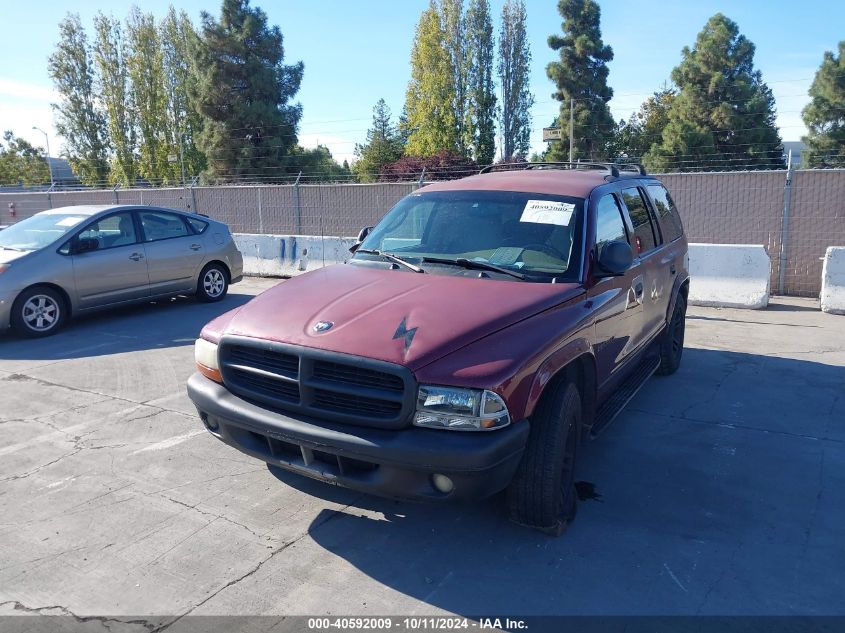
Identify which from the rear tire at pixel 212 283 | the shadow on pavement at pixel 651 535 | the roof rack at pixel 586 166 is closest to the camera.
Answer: the shadow on pavement at pixel 651 535

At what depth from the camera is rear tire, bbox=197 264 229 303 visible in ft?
34.1

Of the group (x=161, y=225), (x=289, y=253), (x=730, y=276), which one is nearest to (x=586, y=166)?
(x=730, y=276)

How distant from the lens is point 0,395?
6098 millimetres

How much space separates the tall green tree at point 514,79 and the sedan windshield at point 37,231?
40736mm

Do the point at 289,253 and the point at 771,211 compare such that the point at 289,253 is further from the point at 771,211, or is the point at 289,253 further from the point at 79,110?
the point at 79,110

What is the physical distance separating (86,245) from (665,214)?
7097mm

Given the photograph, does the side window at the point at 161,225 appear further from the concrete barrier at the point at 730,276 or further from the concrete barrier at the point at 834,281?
the concrete barrier at the point at 834,281

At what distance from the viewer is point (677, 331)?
670cm

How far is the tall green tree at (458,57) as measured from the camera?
46000 millimetres

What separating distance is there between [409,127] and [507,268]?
154 feet

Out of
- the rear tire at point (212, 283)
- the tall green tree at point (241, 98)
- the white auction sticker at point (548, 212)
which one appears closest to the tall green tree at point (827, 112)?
the tall green tree at point (241, 98)

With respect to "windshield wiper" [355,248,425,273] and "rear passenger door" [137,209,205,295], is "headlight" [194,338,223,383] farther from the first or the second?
"rear passenger door" [137,209,205,295]

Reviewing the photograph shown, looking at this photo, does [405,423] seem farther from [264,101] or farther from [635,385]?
[264,101]

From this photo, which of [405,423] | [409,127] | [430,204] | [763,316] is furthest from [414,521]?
[409,127]
